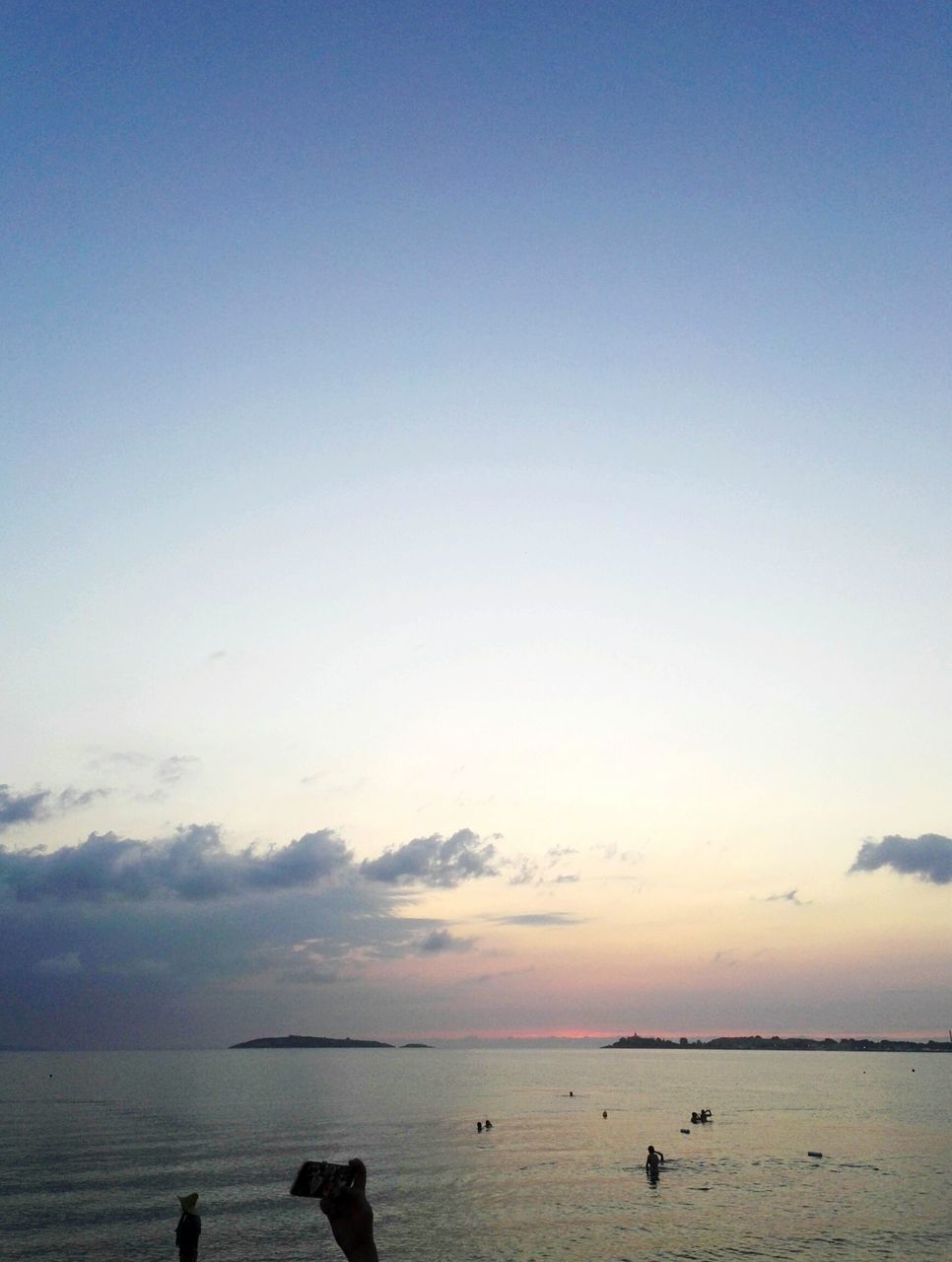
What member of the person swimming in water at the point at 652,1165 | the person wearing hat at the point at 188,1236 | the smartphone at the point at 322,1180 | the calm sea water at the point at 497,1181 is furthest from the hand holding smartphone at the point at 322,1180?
the person swimming in water at the point at 652,1165

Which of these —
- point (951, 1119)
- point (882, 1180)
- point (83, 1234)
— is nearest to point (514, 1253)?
point (83, 1234)

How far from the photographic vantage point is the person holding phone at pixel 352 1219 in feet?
25.5

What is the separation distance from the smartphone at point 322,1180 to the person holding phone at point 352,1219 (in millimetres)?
24

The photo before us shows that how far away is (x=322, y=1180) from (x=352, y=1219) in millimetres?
403

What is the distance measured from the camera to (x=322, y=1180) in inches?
314

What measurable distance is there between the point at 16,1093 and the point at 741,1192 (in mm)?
143257

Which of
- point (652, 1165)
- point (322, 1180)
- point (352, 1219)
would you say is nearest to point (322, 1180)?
point (322, 1180)

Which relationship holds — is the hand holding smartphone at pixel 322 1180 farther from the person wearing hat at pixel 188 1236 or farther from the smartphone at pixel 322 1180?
the person wearing hat at pixel 188 1236

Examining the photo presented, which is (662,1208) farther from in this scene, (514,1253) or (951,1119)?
(951,1119)

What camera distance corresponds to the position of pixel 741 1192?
190 ft

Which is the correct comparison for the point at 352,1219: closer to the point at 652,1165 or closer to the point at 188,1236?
the point at 188,1236

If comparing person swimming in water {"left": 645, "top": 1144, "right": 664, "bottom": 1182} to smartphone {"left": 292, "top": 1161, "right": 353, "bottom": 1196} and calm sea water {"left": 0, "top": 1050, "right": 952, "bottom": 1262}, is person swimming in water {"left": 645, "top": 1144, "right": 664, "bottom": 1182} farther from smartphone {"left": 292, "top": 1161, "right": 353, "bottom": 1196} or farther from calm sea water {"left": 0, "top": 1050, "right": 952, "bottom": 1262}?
smartphone {"left": 292, "top": 1161, "right": 353, "bottom": 1196}

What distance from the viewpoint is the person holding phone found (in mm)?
7773

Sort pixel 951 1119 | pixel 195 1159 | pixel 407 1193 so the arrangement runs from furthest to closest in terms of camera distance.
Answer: pixel 951 1119
pixel 195 1159
pixel 407 1193
